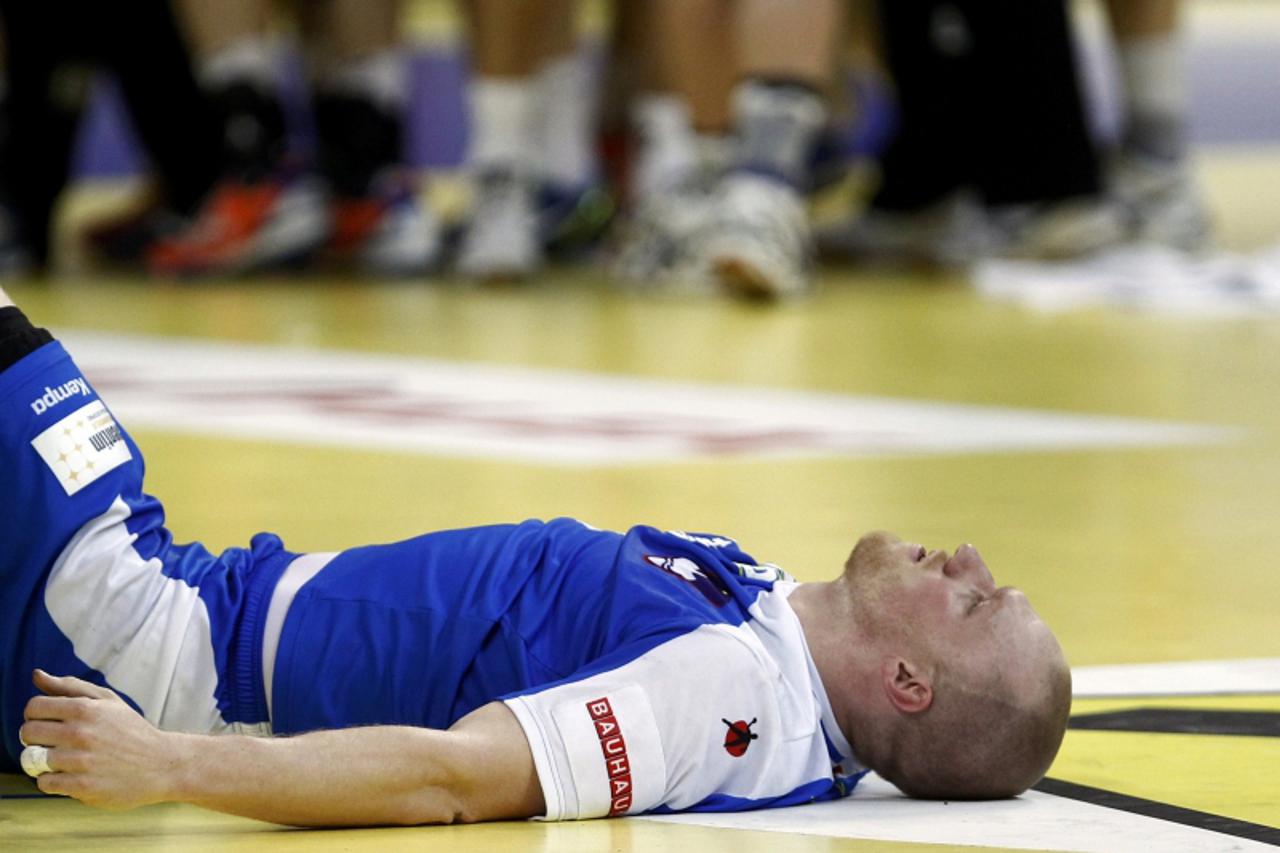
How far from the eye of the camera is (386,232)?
558 cm

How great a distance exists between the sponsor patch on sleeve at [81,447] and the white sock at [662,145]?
356 centimetres

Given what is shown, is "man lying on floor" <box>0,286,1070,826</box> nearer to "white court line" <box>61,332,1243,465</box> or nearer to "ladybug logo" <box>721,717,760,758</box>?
"ladybug logo" <box>721,717,760,758</box>

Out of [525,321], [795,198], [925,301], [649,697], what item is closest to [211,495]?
[649,697]

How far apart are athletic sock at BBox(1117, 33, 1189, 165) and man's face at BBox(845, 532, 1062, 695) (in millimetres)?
3958

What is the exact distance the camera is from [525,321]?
4.68 meters

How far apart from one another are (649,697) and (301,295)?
3.77 m

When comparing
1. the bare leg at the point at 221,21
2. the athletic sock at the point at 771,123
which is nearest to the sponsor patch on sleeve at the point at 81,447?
the athletic sock at the point at 771,123

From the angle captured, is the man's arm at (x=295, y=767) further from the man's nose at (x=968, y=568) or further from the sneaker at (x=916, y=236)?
the sneaker at (x=916, y=236)

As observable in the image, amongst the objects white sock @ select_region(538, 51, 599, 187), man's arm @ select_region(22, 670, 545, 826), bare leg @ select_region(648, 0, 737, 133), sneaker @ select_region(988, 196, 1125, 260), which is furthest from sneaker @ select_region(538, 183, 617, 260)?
man's arm @ select_region(22, 670, 545, 826)

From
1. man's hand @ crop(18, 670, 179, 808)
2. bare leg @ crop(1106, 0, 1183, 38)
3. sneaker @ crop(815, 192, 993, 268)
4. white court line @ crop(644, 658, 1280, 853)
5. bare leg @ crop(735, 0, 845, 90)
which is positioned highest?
bare leg @ crop(735, 0, 845, 90)

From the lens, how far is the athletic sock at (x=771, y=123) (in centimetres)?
471

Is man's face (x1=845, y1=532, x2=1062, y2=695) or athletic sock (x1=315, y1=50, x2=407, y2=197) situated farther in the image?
athletic sock (x1=315, y1=50, x2=407, y2=197)

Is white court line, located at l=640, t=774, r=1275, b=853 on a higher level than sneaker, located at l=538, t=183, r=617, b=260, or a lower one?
higher

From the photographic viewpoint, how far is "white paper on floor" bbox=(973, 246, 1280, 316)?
16.6 feet
